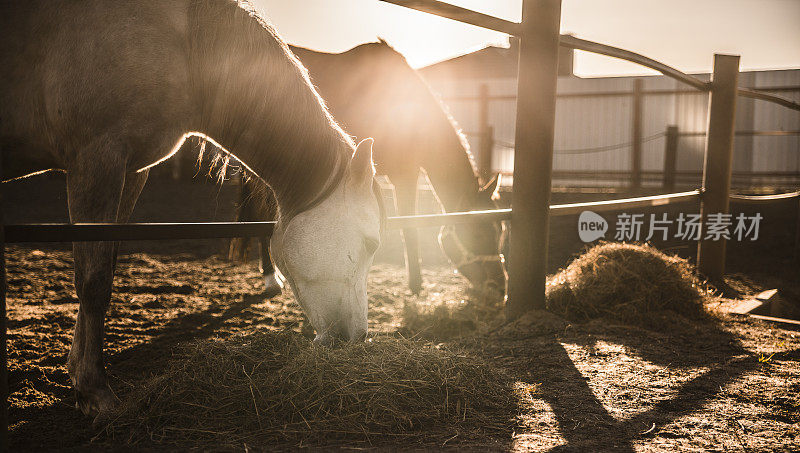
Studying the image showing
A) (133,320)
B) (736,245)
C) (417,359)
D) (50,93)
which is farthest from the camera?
(736,245)

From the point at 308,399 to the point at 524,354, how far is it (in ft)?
3.89

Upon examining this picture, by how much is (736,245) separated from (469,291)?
4.33 meters

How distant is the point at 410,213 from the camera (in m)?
4.84

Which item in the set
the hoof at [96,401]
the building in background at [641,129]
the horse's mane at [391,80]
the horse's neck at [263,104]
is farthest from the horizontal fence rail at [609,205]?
the building in background at [641,129]

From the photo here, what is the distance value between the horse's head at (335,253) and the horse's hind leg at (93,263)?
1.92 feet

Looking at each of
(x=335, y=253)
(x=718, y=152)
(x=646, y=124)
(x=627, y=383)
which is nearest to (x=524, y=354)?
(x=627, y=383)

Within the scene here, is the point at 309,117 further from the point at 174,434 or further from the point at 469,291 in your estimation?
the point at 469,291

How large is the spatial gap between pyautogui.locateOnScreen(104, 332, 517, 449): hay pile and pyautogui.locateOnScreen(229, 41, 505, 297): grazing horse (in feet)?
6.55

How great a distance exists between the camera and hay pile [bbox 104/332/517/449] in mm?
1617

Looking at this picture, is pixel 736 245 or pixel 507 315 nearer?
pixel 507 315

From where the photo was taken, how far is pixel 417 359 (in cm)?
200

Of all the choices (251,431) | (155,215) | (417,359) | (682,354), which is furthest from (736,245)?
(155,215)

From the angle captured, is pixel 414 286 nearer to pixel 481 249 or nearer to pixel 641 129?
pixel 481 249

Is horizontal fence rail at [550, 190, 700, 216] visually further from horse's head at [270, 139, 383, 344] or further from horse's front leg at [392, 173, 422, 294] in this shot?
horse's head at [270, 139, 383, 344]
